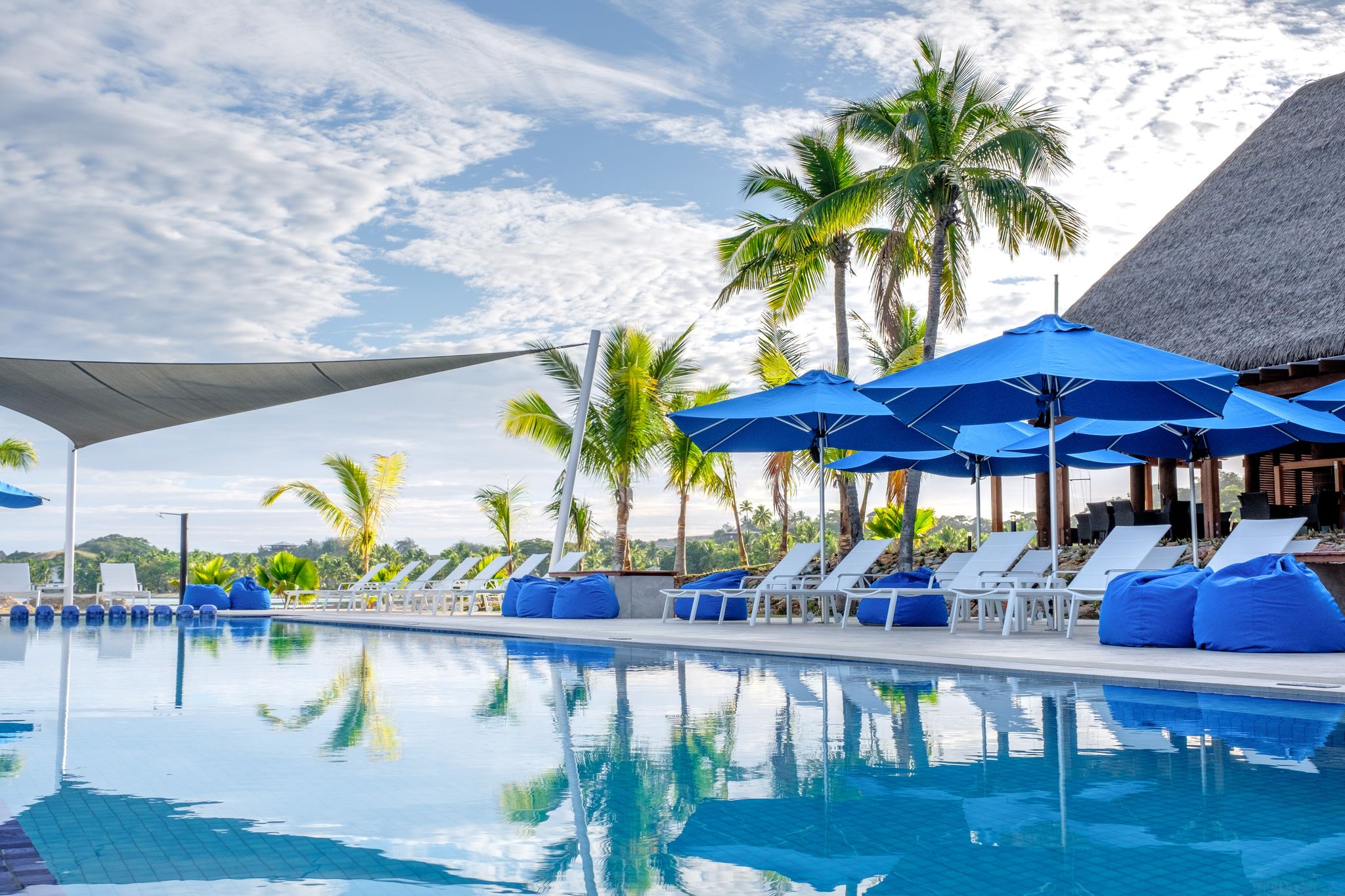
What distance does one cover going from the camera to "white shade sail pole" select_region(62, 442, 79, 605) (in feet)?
50.9

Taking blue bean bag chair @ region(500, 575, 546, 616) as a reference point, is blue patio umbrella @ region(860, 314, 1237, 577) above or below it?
above

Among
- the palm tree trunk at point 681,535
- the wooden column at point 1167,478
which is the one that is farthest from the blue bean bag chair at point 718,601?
the wooden column at point 1167,478

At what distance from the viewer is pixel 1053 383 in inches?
350

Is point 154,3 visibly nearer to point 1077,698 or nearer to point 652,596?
point 652,596

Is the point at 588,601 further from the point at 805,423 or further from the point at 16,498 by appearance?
the point at 16,498

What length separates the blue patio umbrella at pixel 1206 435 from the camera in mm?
9766

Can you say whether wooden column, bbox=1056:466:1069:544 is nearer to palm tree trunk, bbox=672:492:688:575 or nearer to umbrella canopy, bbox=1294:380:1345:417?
umbrella canopy, bbox=1294:380:1345:417

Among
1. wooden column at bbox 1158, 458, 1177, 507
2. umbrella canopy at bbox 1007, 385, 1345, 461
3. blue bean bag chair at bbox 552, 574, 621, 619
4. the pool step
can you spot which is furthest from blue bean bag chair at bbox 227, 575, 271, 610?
the pool step

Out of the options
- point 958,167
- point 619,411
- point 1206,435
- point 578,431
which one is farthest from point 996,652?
point 619,411

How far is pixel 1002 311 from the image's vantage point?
2230cm

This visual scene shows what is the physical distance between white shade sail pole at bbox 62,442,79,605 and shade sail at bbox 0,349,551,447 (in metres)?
2.88

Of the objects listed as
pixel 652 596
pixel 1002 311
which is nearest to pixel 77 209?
pixel 652 596

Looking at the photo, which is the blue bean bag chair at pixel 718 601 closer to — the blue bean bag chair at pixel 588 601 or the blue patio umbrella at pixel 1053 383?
the blue bean bag chair at pixel 588 601

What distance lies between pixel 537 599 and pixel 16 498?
28.0 ft
